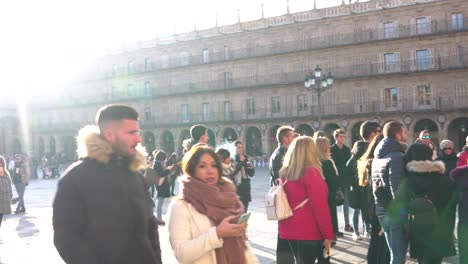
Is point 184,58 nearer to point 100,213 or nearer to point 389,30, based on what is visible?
point 389,30

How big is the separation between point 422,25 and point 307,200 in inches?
1272

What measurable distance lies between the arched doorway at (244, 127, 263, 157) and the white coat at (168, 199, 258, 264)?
3741cm

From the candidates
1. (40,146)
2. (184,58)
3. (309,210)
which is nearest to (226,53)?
(184,58)

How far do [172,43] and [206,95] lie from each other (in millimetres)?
6386

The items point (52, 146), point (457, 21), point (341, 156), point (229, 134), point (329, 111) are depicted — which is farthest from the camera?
point (52, 146)

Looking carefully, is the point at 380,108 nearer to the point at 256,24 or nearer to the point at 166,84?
the point at 256,24

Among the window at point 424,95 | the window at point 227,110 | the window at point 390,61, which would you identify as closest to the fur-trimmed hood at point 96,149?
the window at point 424,95

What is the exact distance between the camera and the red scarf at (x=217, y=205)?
10.3 ft

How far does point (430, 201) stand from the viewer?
15.0 ft

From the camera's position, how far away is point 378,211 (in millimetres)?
5180

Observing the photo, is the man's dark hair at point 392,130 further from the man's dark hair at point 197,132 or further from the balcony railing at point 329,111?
the balcony railing at point 329,111

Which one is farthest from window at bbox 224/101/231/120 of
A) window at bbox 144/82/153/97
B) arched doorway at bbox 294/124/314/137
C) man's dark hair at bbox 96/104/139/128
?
man's dark hair at bbox 96/104/139/128

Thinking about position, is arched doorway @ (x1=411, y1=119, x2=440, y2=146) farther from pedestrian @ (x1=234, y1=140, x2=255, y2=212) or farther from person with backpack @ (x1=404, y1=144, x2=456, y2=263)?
person with backpack @ (x1=404, y1=144, x2=456, y2=263)

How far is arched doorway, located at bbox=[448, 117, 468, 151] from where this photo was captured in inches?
1282
